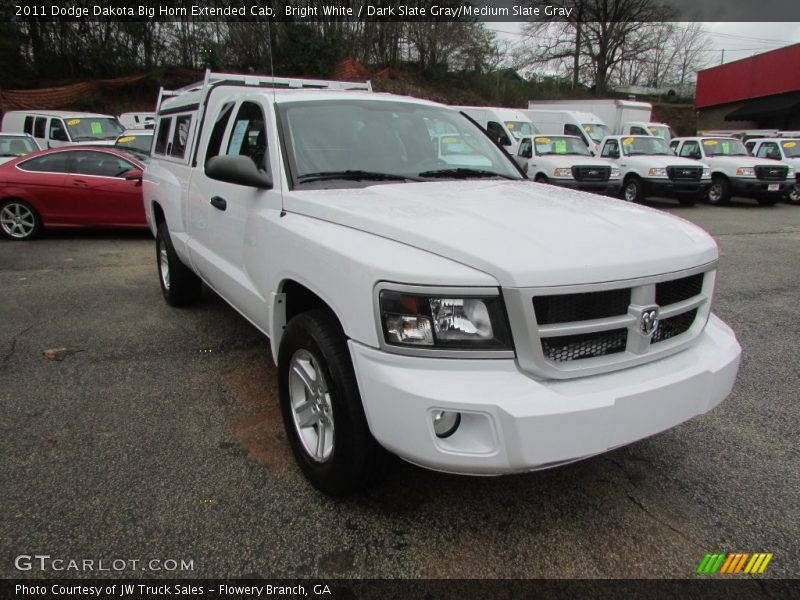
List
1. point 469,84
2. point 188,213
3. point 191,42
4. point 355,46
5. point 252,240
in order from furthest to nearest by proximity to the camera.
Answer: point 469,84, point 355,46, point 191,42, point 188,213, point 252,240

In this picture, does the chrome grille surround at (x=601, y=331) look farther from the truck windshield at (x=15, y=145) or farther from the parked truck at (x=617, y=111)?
the parked truck at (x=617, y=111)

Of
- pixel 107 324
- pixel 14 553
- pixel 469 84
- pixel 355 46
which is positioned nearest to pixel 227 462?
pixel 14 553

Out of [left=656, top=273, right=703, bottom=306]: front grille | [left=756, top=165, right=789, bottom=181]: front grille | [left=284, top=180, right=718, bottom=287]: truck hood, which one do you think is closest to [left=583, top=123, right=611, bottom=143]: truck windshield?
[left=756, top=165, right=789, bottom=181]: front grille

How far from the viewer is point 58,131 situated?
14.8 meters

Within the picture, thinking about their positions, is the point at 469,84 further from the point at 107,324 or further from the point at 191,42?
the point at 107,324

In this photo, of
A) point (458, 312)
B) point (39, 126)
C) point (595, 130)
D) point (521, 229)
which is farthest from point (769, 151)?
point (39, 126)

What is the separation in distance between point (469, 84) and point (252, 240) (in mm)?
39376

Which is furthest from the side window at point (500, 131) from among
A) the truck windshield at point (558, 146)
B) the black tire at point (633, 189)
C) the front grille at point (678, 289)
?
the front grille at point (678, 289)

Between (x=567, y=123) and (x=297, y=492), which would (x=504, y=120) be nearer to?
(x=567, y=123)

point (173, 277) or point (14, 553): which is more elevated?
point (173, 277)

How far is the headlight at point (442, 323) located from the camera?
2010mm

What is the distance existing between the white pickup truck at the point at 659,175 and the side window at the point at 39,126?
15286 millimetres

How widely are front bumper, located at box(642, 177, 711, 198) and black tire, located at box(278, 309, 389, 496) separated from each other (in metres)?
14.0

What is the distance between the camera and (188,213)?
445 cm
